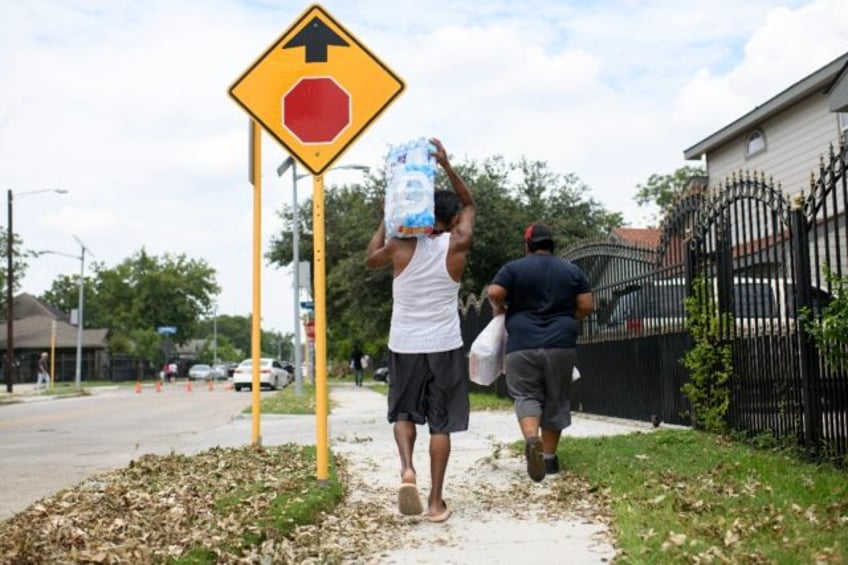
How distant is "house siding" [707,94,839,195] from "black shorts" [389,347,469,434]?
586 inches

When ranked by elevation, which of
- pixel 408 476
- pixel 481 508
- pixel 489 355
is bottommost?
pixel 481 508

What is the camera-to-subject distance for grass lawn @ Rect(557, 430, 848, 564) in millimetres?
4023

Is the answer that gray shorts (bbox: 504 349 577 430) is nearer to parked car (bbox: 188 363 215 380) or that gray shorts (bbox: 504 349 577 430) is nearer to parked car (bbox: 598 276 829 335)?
parked car (bbox: 598 276 829 335)

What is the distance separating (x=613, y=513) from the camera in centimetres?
501

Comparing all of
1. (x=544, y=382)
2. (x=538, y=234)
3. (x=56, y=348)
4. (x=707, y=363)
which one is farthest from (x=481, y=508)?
(x=56, y=348)

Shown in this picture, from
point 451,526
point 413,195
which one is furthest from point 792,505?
point 413,195

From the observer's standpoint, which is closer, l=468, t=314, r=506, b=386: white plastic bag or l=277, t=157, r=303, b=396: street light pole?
l=468, t=314, r=506, b=386: white plastic bag

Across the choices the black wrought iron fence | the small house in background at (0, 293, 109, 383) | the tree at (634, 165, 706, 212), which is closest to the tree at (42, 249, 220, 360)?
the small house in background at (0, 293, 109, 383)

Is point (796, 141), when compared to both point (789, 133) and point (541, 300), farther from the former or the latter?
point (541, 300)

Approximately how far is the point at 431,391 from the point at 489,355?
1.42 meters

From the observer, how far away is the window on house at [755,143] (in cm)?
Result: 2166

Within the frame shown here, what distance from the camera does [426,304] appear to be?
526cm

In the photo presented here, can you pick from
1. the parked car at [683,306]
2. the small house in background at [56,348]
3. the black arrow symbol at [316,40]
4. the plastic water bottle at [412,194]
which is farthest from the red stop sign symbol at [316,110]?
the small house in background at [56,348]

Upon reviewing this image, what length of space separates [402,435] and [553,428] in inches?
57.4
